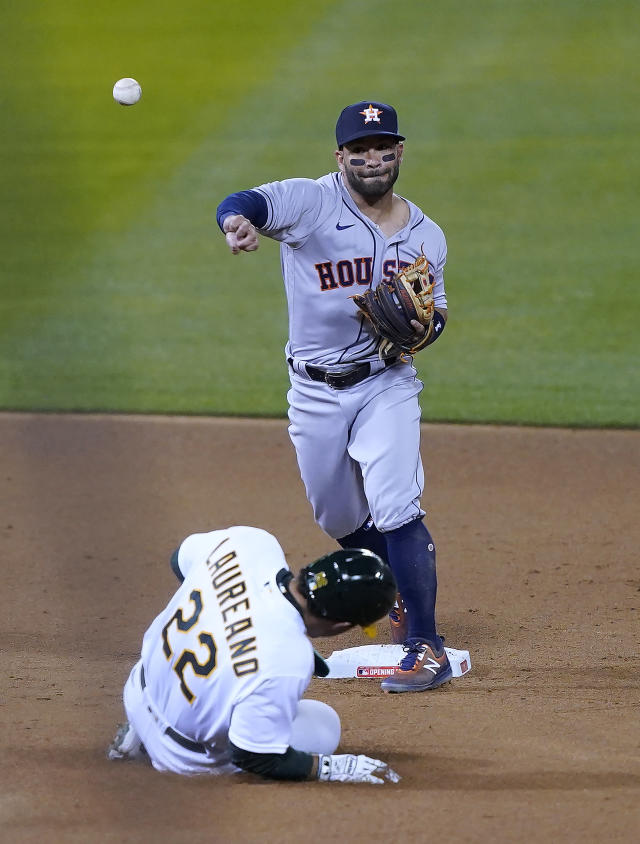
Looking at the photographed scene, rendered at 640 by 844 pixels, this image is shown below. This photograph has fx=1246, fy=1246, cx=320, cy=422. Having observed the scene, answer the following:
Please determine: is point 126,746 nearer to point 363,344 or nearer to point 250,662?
point 250,662

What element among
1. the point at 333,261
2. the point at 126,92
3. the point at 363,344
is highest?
the point at 126,92

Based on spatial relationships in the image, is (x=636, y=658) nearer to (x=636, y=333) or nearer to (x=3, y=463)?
(x=3, y=463)

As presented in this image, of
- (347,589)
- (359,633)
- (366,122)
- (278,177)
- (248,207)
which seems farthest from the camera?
(278,177)

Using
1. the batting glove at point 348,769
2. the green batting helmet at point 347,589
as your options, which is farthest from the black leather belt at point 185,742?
the green batting helmet at point 347,589

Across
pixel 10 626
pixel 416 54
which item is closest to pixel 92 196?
pixel 416 54

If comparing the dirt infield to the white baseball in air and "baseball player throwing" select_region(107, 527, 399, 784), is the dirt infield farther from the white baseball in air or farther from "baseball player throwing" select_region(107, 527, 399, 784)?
the white baseball in air

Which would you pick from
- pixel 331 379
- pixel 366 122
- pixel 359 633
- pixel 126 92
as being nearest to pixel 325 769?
pixel 331 379
